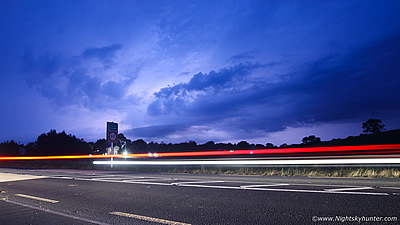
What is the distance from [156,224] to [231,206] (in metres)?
1.86

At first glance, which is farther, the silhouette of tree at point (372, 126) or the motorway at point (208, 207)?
the silhouette of tree at point (372, 126)

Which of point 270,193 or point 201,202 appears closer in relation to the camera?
point 201,202

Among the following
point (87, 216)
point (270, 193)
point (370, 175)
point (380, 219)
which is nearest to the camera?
point (380, 219)

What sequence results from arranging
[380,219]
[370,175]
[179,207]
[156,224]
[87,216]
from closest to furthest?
1. [380,219]
2. [156,224]
3. [87,216]
4. [179,207]
5. [370,175]

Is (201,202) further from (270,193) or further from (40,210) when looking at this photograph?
(40,210)

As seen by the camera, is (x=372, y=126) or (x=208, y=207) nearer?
(x=208, y=207)

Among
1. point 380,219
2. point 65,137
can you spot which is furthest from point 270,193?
point 65,137

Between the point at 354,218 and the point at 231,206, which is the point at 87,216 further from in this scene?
the point at 354,218

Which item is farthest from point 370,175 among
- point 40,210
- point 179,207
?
point 40,210

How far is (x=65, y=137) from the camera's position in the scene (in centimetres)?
7788

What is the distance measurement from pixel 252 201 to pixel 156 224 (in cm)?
255

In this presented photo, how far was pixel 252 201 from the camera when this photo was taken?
20.7 ft

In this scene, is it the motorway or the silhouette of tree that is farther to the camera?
the silhouette of tree

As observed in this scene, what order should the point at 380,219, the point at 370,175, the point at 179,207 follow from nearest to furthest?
the point at 380,219 → the point at 179,207 → the point at 370,175
